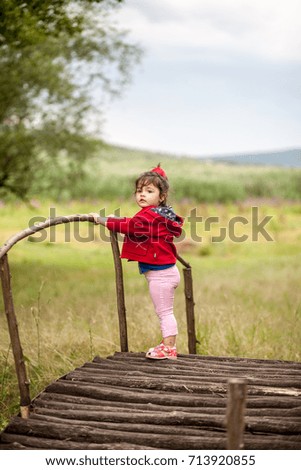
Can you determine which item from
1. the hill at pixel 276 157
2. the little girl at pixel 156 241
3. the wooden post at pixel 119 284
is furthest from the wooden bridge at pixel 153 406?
the hill at pixel 276 157

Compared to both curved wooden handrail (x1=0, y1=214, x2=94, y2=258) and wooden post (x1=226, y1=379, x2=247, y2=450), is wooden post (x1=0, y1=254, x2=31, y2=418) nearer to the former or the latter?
curved wooden handrail (x1=0, y1=214, x2=94, y2=258)

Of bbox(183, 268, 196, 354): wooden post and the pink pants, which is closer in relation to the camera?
the pink pants

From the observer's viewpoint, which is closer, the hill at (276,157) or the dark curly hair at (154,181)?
the dark curly hair at (154,181)

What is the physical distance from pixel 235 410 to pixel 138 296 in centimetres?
687

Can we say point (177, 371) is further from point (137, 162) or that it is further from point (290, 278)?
point (137, 162)

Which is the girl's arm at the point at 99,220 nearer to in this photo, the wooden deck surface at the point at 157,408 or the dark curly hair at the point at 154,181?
the dark curly hair at the point at 154,181

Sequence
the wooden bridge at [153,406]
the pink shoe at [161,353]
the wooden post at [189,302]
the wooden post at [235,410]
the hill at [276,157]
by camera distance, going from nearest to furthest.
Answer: the wooden post at [235,410] < the wooden bridge at [153,406] < the pink shoe at [161,353] < the wooden post at [189,302] < the hill at [276,157]

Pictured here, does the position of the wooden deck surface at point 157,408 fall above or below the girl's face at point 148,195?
below

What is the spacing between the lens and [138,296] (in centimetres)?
962

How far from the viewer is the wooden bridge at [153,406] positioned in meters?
3.55

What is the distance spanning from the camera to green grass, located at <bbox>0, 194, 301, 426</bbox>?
257 inches

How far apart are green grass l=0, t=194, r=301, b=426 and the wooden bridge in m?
0.98

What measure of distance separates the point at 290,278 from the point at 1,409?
32.7ft

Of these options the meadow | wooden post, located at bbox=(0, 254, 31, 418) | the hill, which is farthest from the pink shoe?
the hill
